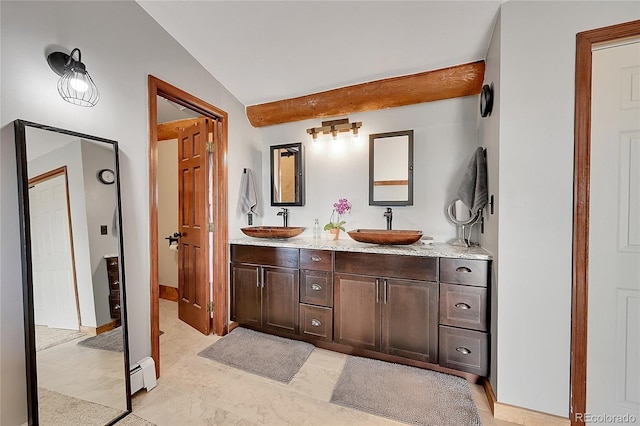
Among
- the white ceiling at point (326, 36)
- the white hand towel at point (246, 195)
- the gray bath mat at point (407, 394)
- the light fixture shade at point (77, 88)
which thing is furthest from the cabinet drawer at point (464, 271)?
the light fixture shade at point (77, 88)

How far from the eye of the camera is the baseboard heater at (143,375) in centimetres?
170

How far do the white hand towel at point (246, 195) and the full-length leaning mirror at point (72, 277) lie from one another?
129cm

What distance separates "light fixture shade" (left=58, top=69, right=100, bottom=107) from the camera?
1.41 metres

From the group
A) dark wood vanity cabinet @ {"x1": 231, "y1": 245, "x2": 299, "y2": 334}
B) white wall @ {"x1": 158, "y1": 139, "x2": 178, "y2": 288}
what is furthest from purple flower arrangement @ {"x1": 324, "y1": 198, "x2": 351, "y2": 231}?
white wall @ {"x1": 158, "y1": 139, "x2": 178, "y2": 288}

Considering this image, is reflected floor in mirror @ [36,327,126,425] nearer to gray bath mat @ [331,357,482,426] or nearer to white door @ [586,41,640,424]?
gray bath mat @ [331,357,482,426]

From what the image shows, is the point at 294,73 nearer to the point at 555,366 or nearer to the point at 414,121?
the point at 414,121

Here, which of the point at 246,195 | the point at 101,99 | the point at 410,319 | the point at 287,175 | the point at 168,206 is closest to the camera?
the point at 101,99

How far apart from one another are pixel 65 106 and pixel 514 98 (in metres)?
2.62

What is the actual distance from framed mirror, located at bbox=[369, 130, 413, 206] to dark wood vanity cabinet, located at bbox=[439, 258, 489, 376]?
870 mm

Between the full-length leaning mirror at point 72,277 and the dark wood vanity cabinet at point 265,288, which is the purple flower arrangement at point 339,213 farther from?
the full-length leaning mirror at point 72,277

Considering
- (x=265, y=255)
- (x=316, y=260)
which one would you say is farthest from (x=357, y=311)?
(x=265, y=255)

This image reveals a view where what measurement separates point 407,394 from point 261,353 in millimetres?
1228

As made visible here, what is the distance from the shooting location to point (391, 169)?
2604 millimetres

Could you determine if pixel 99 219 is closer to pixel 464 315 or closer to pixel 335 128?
pixel 335 128
